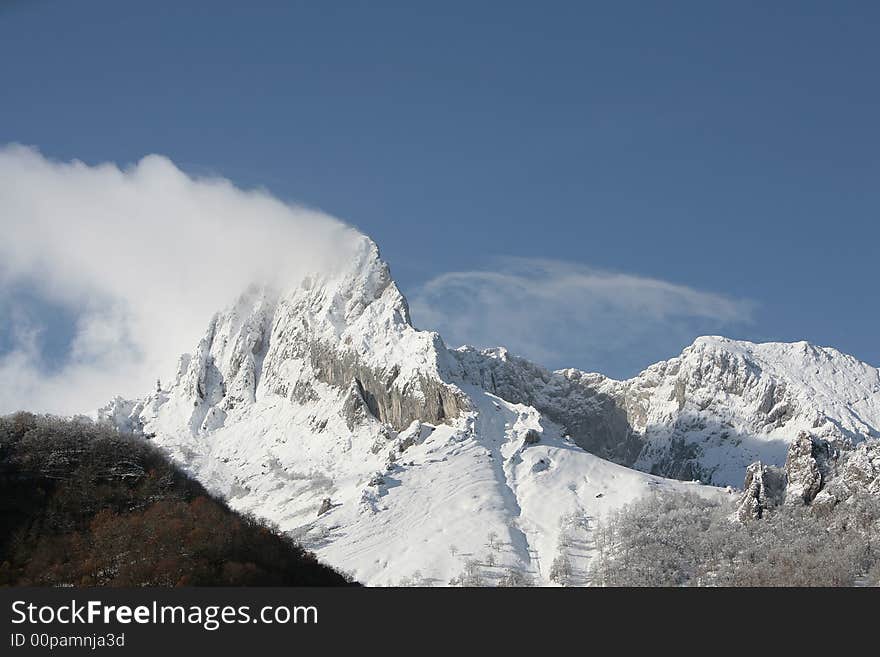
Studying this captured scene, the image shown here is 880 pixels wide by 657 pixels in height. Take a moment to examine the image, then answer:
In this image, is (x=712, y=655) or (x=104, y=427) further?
(x=104, y=427)

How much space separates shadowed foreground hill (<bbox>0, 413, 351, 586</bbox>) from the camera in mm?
118062

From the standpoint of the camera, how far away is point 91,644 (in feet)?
254

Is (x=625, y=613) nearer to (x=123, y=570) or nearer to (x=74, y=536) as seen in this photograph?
(x=123, y=570)

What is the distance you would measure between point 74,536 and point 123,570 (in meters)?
14.9

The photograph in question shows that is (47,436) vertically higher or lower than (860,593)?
higher

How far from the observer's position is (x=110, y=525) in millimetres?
128625

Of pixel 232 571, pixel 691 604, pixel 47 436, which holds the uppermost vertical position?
pixel 47 436

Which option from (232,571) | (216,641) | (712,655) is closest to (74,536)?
(232,571)

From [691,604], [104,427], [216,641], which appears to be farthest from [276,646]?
[104,427]

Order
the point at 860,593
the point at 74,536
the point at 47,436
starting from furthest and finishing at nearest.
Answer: the point at 47,436 < the point at 74,536 < the point at 860,593

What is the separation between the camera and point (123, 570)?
11625 centimetres

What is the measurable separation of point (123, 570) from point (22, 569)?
45.4ft

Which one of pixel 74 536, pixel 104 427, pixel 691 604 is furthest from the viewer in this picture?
pixel 104 427

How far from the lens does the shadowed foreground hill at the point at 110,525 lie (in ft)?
387
